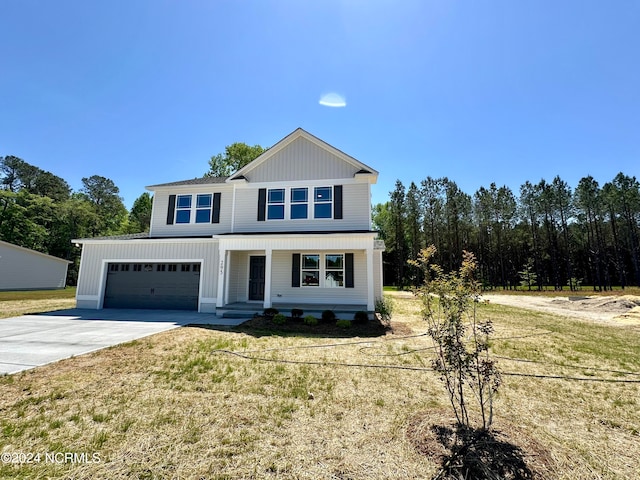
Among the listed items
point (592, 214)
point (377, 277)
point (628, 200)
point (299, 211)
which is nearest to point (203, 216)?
point (299, 211)

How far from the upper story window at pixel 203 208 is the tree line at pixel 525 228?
90.2 ft

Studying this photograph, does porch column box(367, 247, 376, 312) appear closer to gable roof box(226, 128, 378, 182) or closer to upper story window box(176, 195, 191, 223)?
gable roof box(226, 128, 378, 182)

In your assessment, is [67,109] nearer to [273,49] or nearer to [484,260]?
[273,49]

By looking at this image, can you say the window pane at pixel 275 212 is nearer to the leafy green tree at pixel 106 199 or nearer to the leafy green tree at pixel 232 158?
the leafy green tree at pixel 232 158

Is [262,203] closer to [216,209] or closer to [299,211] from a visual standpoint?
[299,211]

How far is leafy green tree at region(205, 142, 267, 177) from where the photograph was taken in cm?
3039

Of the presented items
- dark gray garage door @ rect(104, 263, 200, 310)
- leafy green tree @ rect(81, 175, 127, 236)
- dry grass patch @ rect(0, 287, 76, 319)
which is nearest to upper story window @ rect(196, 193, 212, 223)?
dark gray garage door @ rect(104, 263, 200, 310)

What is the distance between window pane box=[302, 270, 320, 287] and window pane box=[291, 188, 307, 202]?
133 inches

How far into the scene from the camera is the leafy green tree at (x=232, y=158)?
30.4 m

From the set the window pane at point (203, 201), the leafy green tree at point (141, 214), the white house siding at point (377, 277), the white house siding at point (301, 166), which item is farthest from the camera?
the leafy green tree at point (141, 214)

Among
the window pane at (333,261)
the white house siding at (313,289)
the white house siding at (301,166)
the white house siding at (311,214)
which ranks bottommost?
the white house siding at (313,289)

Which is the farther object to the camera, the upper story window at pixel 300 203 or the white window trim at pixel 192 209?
the white window trim at pixel 192 209

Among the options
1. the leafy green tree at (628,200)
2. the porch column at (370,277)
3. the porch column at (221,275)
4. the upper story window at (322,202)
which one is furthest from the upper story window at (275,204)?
the leafy green tree at (628,200)

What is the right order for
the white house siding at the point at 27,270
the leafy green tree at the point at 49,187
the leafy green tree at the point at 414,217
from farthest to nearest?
the leafy green tree at the point at 49,187, the leafy green tree at the point at 414,217, the white house siding at the point at 27,270
